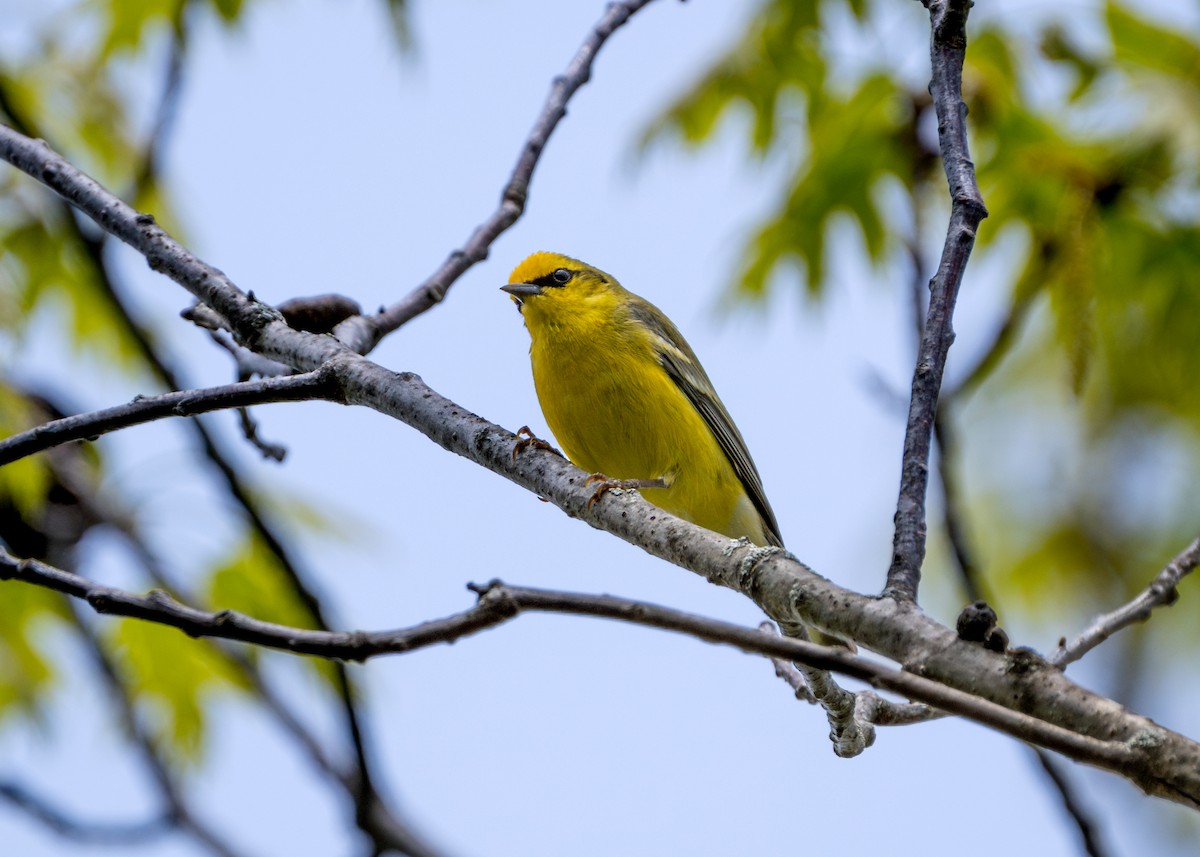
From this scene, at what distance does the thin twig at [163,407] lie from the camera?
255cm

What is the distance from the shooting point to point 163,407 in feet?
8.79

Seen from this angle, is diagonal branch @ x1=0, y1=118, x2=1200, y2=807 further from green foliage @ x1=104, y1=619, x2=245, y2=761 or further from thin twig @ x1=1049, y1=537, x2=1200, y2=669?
green foliage @ x1=104, y1=619, x2=245, y2=761

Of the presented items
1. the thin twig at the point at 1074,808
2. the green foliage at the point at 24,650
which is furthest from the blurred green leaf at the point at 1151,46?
the green foliage at the point at 24,650

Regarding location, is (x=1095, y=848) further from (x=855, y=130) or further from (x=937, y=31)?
(x=855, y=130)

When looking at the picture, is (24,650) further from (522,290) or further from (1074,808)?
(1074,808)

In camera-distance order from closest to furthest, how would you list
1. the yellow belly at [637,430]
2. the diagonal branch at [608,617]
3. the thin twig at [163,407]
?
Result: 1. the diagonal branch at [608,617]
2. the thin twig at [163,407]
3. the yellow belly at [637,430]

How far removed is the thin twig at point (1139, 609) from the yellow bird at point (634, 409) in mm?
2093

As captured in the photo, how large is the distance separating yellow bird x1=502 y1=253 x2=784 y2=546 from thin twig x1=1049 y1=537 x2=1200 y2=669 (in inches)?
82.4

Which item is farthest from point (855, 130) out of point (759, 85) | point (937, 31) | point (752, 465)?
point (937, 31)

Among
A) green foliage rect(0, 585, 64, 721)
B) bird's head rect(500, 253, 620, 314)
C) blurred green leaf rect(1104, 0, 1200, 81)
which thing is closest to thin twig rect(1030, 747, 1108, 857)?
bird's head rect(500, 253, 620, 314)

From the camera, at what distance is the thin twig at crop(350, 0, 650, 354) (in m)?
3.81

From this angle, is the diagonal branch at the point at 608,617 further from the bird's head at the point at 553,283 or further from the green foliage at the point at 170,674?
the green foliage at the point at 170,674

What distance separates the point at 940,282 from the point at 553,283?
3385 millimetres

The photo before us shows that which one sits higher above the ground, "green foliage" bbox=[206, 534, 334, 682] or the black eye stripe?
the black eye stripe
